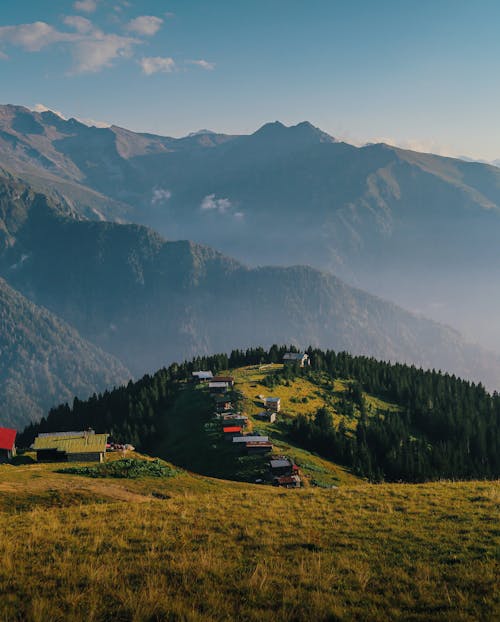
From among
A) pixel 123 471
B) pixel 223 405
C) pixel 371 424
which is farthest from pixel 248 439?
pixel 371 424

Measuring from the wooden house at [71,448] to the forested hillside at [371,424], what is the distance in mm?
27828

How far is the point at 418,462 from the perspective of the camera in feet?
396

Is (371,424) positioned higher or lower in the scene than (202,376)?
lower

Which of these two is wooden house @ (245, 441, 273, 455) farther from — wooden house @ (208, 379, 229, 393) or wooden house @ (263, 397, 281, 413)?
wooden house @ (208, 379, 229, 393)

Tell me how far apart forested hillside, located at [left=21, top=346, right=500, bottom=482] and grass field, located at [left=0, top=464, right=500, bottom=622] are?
274ft

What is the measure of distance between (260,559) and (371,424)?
→ 133 meters

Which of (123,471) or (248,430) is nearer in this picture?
(123,471)

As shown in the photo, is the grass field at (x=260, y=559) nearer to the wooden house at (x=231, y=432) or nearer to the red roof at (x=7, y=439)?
the red roof at (x=7, y=439)

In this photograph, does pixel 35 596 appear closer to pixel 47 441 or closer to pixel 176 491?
pixel 176 491

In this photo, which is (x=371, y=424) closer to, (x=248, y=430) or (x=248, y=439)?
(x=248, y=430)

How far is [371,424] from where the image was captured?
499ft

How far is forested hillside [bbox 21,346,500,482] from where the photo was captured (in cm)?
12425

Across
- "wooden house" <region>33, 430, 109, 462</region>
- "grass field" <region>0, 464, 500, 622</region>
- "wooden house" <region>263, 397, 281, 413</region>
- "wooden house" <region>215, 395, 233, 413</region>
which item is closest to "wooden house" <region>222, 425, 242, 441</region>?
"wooden house" <region>215, 395, 233, 413</region>

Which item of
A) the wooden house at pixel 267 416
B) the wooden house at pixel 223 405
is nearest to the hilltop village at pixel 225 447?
the wooden house at pixel 267 416
